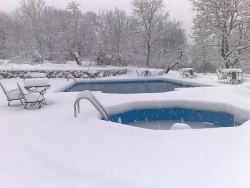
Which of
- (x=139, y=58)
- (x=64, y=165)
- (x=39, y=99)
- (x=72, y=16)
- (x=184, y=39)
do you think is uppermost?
(x=72, y=16)

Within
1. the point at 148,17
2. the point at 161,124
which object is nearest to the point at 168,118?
the point at 161,124

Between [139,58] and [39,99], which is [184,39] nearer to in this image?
[139,58]

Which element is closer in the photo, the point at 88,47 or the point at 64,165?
the point at 64,165

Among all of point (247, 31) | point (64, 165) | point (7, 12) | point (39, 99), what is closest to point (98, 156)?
point (64, 165)

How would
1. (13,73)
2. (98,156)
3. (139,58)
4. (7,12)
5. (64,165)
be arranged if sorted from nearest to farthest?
(64,165)
(98,156)
(13,73)
(139,58)
(7,12)

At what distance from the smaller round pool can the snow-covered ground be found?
6.73 ft

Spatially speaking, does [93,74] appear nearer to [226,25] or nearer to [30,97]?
[226,25]

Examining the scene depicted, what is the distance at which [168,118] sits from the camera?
6711 millimetres

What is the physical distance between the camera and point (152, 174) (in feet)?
7.94

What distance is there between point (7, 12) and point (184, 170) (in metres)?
44.6

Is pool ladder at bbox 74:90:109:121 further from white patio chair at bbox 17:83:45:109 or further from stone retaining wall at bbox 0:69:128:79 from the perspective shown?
stone retaining wall at bbox 0:69:128:79

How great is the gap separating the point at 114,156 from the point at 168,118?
4.14 m

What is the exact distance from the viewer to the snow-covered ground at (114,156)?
2.34m

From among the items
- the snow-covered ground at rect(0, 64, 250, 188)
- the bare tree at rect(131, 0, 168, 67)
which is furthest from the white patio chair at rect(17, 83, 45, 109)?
the bare tree at rect(131, 0, 168, 67)
